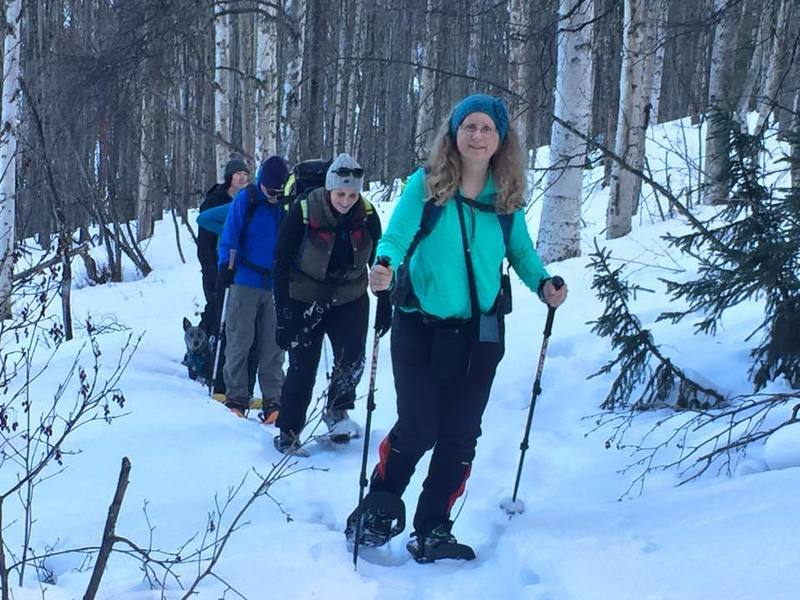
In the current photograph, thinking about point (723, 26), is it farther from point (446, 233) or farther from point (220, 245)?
point (446, 233)

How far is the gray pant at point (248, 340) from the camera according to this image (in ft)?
18.6

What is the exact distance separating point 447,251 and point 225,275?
2872mm

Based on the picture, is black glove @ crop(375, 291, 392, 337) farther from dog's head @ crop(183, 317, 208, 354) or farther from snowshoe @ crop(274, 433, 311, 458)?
dog's head @ crop(183, 317, 208, 354)

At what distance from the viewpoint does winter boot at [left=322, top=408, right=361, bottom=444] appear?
4.94 m

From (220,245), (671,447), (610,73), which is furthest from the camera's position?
(610,73)

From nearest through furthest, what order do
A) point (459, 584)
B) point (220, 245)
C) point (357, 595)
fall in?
point (357, 595), point (459, 584), point (220, 245)

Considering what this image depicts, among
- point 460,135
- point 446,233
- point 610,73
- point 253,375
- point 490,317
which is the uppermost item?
point 610,73

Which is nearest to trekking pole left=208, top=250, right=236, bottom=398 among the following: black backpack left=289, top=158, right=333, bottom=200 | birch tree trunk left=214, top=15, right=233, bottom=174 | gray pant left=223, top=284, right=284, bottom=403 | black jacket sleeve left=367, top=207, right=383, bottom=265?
gray pant left=223, top=284, right=284, bottom=403

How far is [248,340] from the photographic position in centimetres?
575

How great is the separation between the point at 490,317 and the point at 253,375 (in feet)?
11.8

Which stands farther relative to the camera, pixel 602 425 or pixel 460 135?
pixel 602 425

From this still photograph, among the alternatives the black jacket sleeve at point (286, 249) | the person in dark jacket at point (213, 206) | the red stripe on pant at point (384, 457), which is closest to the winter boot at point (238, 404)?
the person in dark jacket at point (213, 206)

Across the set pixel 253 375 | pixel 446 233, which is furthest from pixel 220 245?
pixel 446 233

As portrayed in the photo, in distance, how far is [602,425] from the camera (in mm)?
4613
